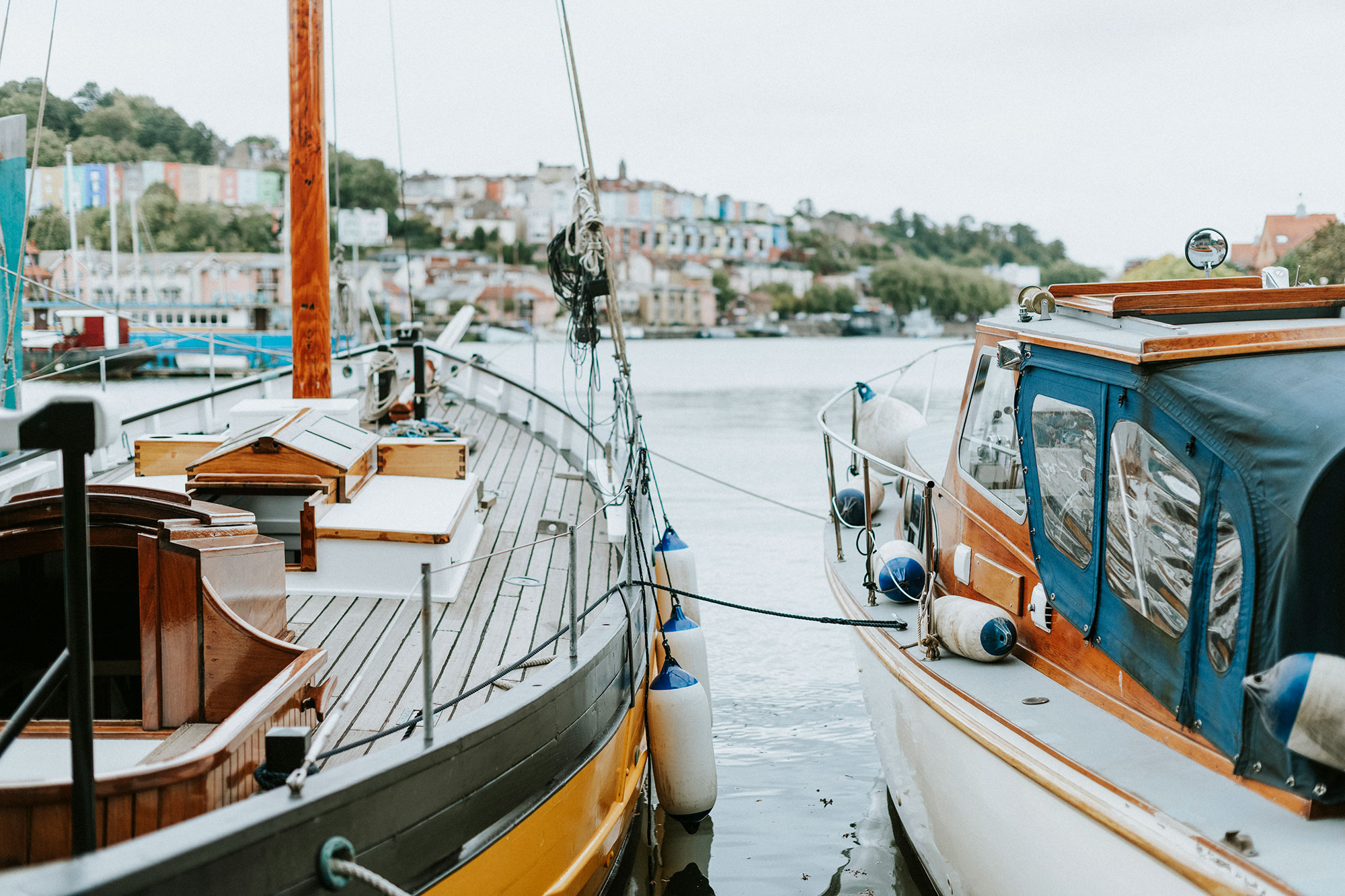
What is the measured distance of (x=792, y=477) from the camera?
1812cm

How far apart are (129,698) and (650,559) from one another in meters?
3.61

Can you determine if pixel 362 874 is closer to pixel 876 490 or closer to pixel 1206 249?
pixel 1206 249

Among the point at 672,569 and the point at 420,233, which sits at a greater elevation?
the point at 420,233

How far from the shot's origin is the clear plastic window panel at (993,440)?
414cm

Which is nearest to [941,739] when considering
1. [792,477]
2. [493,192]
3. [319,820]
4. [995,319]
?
[995,319]

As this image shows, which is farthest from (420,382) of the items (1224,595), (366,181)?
(366,181)

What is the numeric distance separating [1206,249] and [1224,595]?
269 cm

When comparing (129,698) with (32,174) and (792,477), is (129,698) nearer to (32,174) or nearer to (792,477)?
(32,174)

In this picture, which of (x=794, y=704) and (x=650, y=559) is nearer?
(x=650, y=559)

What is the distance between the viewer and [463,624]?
4566mm

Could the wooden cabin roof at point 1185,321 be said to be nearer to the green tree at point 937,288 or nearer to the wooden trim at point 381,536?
the wooden trim at point 381,536

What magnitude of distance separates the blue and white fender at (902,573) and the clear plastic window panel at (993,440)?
19.3 inches

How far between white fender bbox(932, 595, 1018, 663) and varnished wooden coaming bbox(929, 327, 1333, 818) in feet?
0.29

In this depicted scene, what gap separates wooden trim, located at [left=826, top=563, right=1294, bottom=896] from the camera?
2447mm
